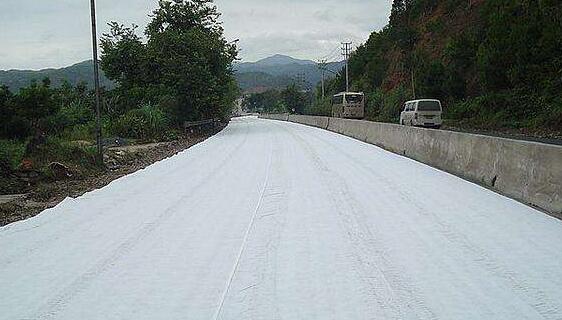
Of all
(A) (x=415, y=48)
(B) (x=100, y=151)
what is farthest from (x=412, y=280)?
(A) (x=415, y=48)

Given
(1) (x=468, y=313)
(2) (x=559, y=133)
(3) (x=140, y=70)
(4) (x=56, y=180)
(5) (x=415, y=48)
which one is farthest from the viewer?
(5) (x=415, y=48)

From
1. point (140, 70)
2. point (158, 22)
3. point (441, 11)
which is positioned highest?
point (441, 11)

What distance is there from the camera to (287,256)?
6770 mm

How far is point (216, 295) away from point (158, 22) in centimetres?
4217

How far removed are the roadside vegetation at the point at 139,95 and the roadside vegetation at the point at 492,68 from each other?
17561mm

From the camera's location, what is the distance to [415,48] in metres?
65.4

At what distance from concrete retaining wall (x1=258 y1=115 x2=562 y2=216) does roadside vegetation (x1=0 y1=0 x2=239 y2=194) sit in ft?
33.1

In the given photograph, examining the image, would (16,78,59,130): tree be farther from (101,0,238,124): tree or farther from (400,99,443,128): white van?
(400,99,443,128): white van

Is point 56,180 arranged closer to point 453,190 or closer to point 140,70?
point 453,190

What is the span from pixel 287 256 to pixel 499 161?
6133mm

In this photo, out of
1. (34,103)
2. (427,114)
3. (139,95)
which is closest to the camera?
(34,103)

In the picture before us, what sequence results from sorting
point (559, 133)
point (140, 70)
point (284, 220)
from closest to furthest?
1. point (284, 220)
2. point (559, 133)
3. point (140, 70)

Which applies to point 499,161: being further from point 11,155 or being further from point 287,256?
point 11,155

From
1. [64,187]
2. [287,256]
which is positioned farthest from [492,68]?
[287,256]
